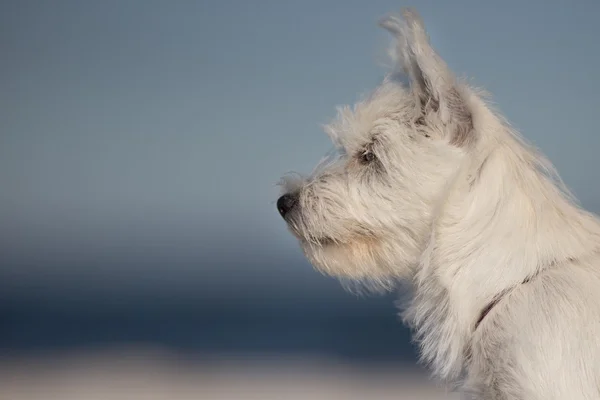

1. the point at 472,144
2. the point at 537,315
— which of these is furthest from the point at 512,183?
the point at 537,315

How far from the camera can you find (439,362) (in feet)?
12.1

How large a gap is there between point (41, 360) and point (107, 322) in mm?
4895

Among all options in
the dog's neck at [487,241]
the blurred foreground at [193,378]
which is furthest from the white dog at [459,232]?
the blurred foreground at [193,378]

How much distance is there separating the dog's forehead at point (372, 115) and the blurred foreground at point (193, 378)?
16.1 feet

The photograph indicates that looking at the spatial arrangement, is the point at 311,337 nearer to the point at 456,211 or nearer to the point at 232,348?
the point at 232,348

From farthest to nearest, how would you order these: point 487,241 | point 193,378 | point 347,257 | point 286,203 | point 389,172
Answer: point 193,378 < point 286,203 < point 347,257 < point 389,172 < point 487,241

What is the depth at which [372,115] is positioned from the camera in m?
4.19

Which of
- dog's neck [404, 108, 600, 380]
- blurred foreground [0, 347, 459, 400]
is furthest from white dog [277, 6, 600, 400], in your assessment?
blurred foreground [0, 347, 459, 400]

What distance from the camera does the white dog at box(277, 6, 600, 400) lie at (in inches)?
127

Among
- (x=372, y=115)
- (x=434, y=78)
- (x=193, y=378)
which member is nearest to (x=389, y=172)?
(x=372, y=115)

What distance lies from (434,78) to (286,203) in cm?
105

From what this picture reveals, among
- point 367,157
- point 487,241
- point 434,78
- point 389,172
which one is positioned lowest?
point 487,241

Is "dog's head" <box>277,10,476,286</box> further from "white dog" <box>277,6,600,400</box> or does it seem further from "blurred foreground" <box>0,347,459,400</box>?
"blurred foreground" <box>0,347,459,400</box>

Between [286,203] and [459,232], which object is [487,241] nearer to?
[459,232]
